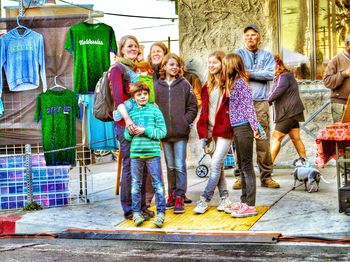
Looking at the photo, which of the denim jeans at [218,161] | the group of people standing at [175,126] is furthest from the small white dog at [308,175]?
the denim jeans at [218,161]

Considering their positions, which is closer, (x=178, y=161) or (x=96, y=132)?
(x=178, y=161)

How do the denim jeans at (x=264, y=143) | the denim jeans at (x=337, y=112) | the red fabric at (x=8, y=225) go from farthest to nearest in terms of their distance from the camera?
the denim jeans at (x=337, y=112)
the denim jeans at (x=264, y=143)
the red fabric at (x=8, y=225)

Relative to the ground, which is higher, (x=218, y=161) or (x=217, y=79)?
(x=217, y=79)

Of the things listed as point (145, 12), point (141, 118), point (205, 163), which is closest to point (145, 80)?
point (141, 118)

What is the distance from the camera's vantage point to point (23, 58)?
10438 millimetres

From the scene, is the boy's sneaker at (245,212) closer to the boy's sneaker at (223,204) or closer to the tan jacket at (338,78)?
the boy's sneaker at (223,204)

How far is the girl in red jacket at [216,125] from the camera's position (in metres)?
8.68

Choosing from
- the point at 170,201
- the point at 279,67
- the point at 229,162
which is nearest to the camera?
the point at 170,201

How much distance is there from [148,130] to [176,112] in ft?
2.73

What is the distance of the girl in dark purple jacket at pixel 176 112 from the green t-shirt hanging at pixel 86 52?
1498mm

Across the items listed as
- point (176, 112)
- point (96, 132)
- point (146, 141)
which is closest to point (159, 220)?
point (146, 141)

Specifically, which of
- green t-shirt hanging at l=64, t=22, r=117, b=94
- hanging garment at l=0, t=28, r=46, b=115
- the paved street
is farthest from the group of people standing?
hanging garment at l=0, t=28, r=46, b=115

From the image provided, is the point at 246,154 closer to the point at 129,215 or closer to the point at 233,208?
the point at 233,208

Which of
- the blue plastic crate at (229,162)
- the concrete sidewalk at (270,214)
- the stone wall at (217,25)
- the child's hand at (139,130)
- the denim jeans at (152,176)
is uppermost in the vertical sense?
the stone wall at (217,25)
